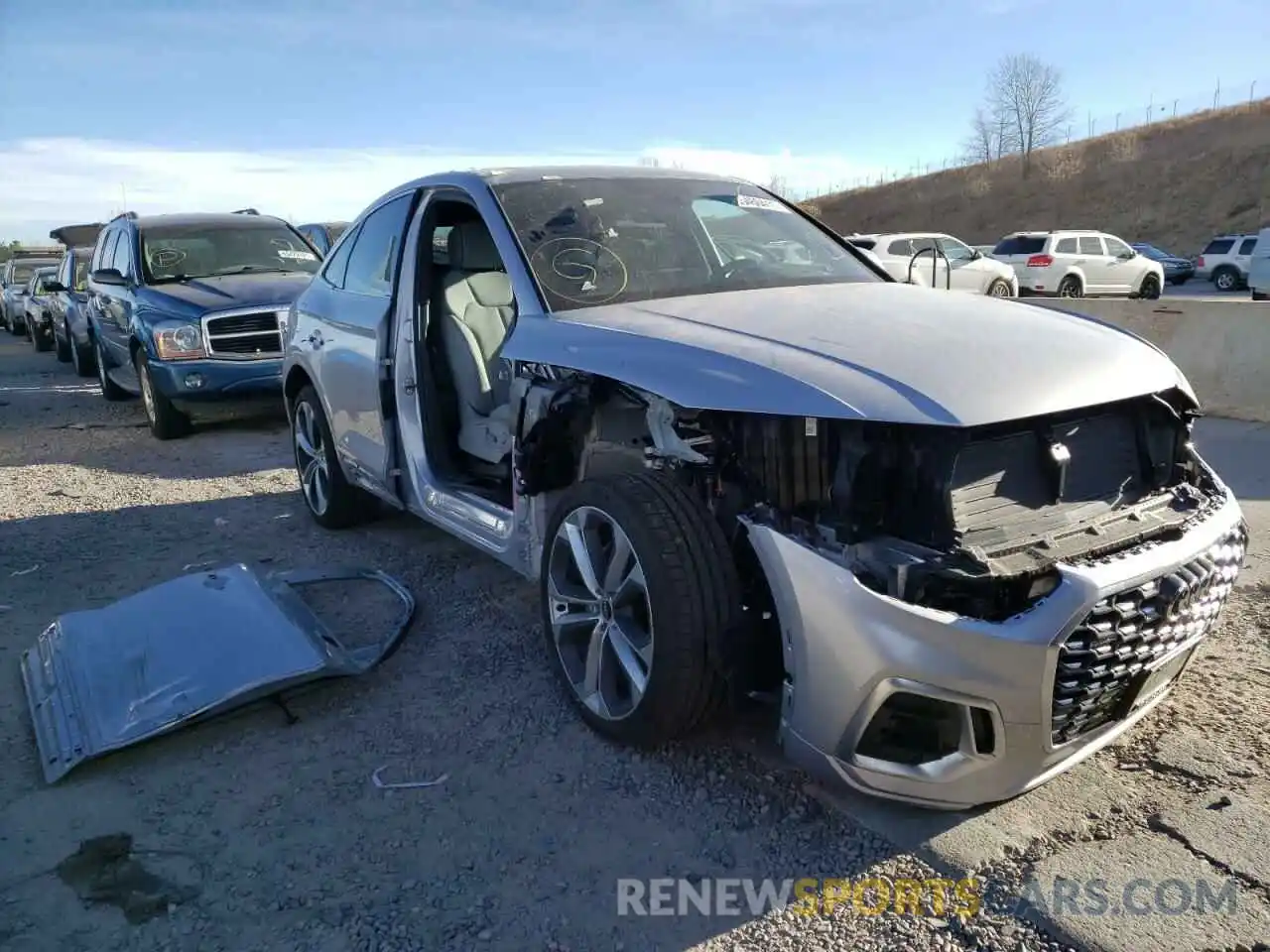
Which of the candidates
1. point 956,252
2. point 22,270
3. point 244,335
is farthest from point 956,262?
point 22,270

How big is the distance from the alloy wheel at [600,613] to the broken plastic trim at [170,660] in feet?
2.97

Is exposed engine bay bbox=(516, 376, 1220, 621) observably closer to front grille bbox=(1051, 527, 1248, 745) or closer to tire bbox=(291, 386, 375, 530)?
front grille bbox=(1051, 527, 1248, 745)

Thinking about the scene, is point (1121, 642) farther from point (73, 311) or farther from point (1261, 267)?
point (1261, 267)

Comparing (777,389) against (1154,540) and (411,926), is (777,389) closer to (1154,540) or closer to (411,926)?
(1154,540)

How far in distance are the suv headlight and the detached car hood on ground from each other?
224 mm

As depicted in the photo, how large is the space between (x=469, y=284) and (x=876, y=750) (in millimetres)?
3052

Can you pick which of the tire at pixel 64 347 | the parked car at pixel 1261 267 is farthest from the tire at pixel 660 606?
the parked car at pixel 1261 267

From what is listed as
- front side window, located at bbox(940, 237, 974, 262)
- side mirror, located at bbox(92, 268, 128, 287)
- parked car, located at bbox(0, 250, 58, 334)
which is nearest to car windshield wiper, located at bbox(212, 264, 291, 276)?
side mirror, located at bbox(92, 268, 128, 287)

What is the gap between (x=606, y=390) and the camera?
3.21 meters

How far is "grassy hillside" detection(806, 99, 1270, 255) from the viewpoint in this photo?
4250 cm

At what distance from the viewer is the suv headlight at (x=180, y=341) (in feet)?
27.4

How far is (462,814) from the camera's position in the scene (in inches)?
112

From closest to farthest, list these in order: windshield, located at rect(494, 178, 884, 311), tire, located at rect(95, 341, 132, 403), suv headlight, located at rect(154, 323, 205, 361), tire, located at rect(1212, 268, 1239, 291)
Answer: windshield, located at rect(494, 178, 884, 311) → suv headlight, located at rect(154, 323, 205, 361) → tire, located at rect(95, 341, 132, 403) → tire, located at rect(1212, 268, 1239, 291)

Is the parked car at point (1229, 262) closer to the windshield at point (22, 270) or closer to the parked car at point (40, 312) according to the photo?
the parked car at point (40, 312)
